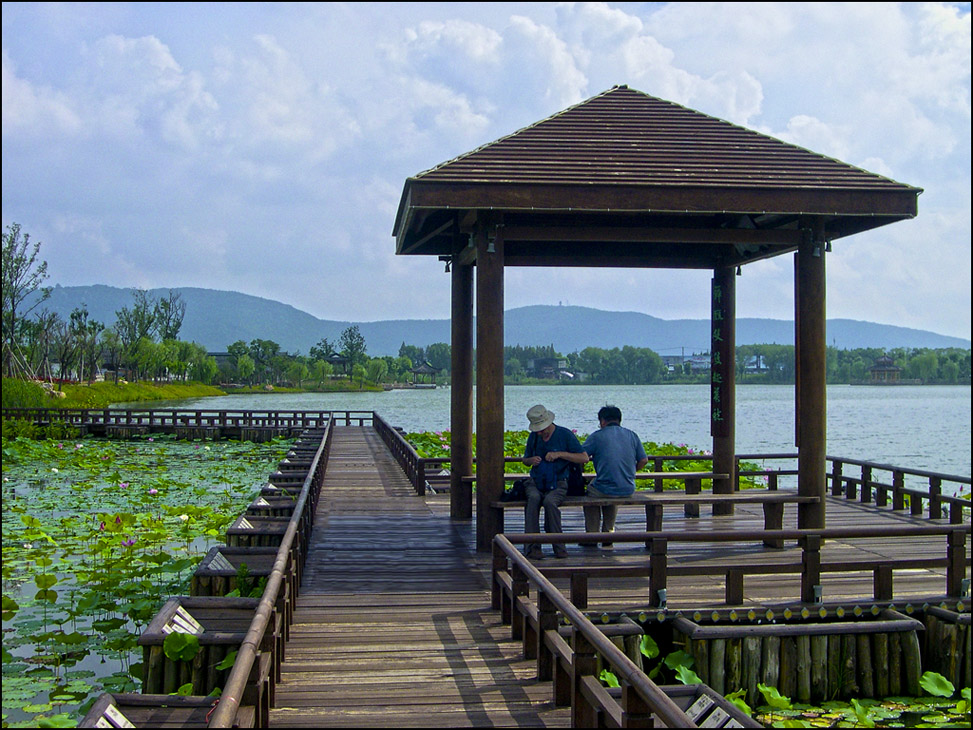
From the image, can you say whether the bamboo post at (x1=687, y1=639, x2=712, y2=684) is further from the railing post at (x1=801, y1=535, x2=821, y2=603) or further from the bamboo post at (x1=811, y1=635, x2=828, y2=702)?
the railing post at (x1=801, y1=535, x2=821, y2=603)

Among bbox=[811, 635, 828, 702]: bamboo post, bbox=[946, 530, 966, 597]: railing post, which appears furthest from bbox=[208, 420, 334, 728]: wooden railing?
bbox=[946, 530, 966, 597]: railing post

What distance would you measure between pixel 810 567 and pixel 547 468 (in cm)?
237

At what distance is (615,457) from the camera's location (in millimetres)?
8469

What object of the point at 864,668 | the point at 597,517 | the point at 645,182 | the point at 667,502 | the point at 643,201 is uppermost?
the point at 645,182

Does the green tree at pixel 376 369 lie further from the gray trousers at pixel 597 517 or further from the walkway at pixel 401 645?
the gray trousers at pixel 597 517

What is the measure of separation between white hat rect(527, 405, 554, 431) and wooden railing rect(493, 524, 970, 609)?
1.59 meters

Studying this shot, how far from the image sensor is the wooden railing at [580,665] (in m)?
3.58

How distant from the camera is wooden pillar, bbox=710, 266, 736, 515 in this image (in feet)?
34.7

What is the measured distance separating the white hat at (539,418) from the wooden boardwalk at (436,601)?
3.87ft

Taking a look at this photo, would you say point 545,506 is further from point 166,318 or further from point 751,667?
point 166,318

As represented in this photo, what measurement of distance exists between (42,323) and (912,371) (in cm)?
11450

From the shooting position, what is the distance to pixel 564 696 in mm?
4793

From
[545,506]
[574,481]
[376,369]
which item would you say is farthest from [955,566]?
[376,369]

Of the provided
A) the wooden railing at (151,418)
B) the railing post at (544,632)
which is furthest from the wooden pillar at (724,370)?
the wooden railing at (151,418)
